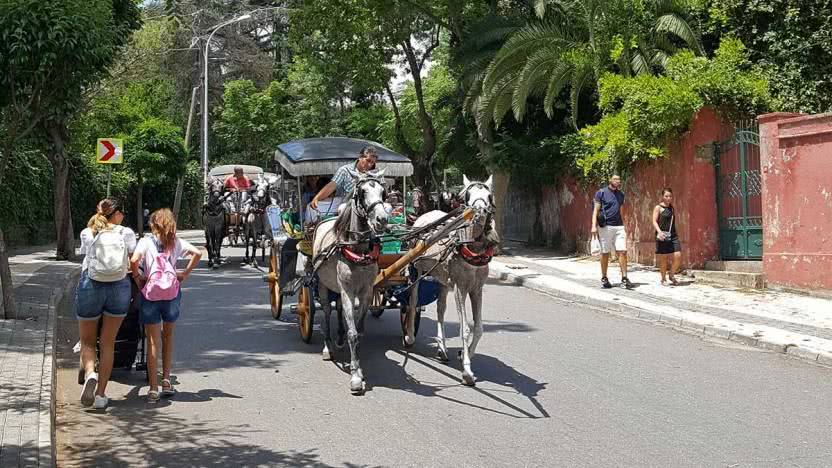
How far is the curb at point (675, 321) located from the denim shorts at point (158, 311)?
276 inches

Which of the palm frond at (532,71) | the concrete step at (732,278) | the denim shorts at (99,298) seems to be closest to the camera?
the denim shorts at (99,298)

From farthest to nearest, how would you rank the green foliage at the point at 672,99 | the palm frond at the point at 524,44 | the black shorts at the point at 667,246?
the palm frond at the point at 524,44
the green foliage at the point at 672,99
the black shorts at the point at 667,246

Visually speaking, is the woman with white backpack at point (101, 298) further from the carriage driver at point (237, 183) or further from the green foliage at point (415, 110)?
the green foliage at point (415, 110)

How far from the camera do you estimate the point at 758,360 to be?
9.80 meters

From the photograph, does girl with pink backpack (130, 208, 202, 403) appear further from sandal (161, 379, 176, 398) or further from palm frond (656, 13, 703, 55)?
palm frond (656, 13, 703, 55)

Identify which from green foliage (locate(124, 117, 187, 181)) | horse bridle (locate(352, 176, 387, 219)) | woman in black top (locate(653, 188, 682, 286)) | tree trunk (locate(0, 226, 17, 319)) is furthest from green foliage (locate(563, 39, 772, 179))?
green foliage (locate(124, 117, 187, 181))

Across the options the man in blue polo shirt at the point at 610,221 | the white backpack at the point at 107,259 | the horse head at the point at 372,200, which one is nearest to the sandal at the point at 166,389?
the white backpack at the point at 107,259

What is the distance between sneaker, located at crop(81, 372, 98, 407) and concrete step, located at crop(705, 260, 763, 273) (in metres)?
12.1

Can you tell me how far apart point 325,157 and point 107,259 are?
4874 millimetres

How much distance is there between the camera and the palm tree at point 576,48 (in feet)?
64.2

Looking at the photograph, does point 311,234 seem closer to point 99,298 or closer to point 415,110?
A: point 99,298

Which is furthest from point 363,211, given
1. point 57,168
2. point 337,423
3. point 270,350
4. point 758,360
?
point 57,168

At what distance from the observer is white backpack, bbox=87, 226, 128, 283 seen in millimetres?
7426

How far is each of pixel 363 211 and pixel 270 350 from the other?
9.67 ft
